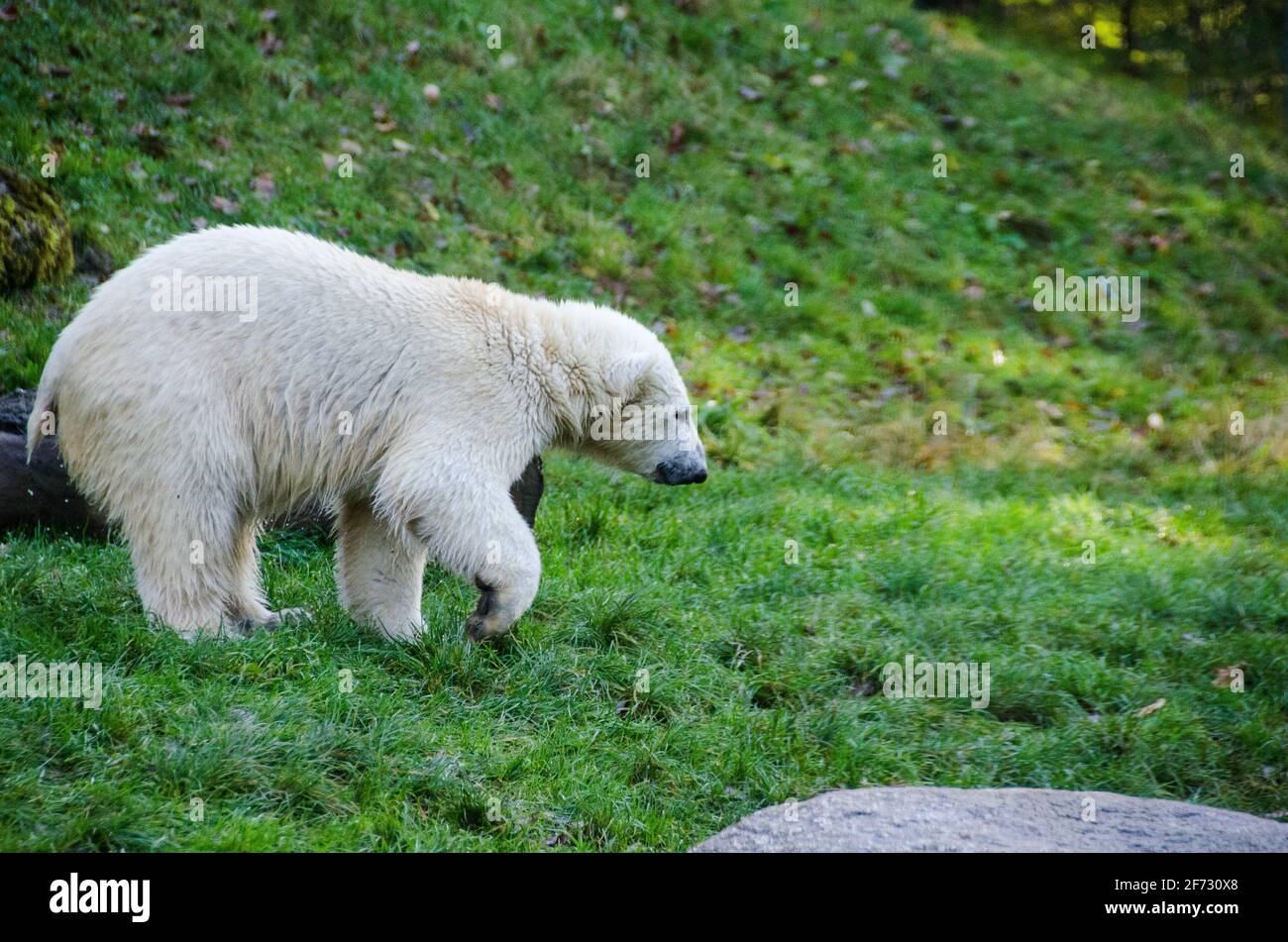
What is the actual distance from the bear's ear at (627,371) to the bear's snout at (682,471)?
508mm

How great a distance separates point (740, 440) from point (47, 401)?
5521 millimetres

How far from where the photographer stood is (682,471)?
6730 millimetres

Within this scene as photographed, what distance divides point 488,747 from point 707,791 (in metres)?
0.98

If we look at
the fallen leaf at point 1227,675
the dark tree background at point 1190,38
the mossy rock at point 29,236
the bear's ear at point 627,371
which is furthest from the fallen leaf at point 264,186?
the dark tree background at point 1190,38

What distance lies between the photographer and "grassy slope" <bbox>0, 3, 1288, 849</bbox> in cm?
510

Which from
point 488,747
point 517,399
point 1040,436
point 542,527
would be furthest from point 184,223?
point 1040,436

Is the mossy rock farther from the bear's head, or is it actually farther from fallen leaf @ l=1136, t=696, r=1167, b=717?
fallen leaf @ l=1136, t=696, r=1167, b=717

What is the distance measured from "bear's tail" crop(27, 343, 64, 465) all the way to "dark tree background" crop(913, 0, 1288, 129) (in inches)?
685

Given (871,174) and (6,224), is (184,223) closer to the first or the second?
(6,224)

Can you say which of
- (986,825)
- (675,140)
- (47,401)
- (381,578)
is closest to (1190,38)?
(675,140)

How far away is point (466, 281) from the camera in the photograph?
6.55 metres

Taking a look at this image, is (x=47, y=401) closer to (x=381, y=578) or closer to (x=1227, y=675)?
(x=381, y=578)

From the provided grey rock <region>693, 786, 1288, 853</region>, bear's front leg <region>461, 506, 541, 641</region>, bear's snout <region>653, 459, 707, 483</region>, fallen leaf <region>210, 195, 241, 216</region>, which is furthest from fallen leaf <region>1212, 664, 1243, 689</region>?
fallen leaf <region>210, 195, 241, 216</region>

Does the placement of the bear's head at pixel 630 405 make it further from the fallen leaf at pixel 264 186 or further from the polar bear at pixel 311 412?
the fallen leaf at pixel 264 186
